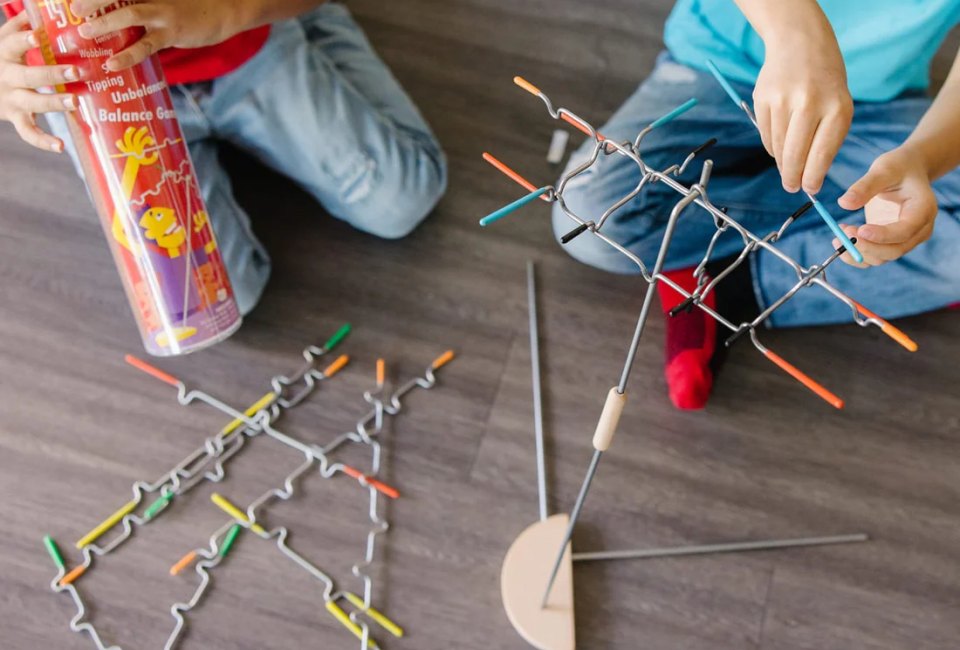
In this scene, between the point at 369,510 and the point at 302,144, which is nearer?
the point at 369,510

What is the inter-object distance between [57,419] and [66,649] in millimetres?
248

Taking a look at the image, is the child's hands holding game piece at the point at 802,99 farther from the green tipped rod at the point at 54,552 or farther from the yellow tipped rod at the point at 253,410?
the green tipped rod at the point at 54,552

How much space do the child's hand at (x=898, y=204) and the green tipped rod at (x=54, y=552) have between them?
0.80 meters

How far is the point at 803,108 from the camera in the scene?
0.63 metres

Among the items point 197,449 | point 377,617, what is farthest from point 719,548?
point 197,449

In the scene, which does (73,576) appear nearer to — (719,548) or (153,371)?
(153,371)

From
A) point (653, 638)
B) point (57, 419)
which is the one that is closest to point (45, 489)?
point (57, 419)

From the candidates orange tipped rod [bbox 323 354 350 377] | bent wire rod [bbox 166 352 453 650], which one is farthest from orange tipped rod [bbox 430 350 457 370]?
orange tipped rod [bbox 323 354 350 377]

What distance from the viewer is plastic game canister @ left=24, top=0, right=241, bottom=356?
0.76 m

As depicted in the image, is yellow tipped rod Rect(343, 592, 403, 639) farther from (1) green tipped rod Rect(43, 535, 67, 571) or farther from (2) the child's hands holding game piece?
(2) the child's hands holding game piece

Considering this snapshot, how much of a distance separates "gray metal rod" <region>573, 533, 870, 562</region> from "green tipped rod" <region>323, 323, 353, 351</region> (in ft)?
1.19

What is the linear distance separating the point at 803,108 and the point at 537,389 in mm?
486

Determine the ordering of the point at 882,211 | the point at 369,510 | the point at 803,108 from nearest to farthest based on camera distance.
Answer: the point at 803,108 < the point at 882,211 < the point at 369,510

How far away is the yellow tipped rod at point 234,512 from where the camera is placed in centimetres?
94
